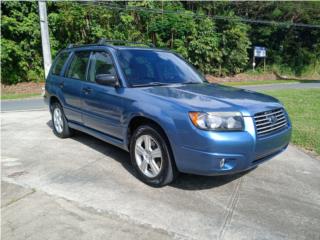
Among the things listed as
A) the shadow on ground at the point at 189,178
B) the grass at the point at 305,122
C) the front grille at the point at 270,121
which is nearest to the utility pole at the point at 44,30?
the shadow on ground at the point at 189,178

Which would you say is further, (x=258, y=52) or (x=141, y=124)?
(x=258, y=52)

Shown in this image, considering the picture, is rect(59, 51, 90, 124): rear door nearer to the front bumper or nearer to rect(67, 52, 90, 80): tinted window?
rect(67, 52, 90, 80): tinted window

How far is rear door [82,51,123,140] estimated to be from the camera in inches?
167

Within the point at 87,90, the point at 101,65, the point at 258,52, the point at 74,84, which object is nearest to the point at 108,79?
the point at 101,65

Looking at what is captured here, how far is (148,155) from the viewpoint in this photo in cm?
391

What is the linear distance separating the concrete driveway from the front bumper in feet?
1.43

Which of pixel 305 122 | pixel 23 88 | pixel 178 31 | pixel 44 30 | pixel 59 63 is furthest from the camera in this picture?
pixel 178 31

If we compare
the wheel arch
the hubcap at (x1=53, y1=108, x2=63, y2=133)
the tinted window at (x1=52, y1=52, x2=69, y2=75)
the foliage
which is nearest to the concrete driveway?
the wheel arch

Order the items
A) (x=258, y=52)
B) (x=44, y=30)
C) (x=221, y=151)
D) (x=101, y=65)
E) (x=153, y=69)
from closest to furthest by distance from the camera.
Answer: (x=221, y=151)
(x=153, y=69)
(x=101, y=65)
(x=44, y=30)
(x=258, y=52)

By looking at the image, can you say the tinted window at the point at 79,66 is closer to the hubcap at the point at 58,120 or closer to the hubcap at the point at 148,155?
the hubcap at the point at 58,120

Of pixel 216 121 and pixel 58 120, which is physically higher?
pixel 216 121

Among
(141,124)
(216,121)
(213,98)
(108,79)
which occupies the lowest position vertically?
(141,124)

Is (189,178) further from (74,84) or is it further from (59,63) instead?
(59,63)

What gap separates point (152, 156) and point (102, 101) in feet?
3.98
